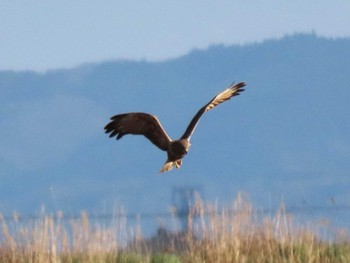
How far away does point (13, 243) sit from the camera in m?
8.77

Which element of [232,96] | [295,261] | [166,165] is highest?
[232,96]

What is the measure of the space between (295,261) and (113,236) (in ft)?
6.28

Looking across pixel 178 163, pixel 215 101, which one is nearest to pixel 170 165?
pixel 178 163

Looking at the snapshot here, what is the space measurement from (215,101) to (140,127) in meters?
0.72

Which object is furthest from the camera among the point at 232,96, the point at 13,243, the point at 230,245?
the point at 230,245

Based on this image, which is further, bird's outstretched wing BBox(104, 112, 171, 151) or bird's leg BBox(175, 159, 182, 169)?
bird's outstretched wing BBox(104, 112, 171, 151)

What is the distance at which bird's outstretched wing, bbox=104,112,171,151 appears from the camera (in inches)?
222

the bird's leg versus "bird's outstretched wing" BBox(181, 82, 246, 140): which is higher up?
"bird's outstretched wing" BBox(181, 82, 246, 140)

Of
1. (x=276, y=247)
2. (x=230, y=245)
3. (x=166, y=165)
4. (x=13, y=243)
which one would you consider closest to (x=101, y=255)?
(x=13, y=243)

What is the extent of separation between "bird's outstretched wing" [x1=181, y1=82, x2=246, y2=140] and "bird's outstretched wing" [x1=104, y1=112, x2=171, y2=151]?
0.48ft

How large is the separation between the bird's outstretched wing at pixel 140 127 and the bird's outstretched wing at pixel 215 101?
146mm

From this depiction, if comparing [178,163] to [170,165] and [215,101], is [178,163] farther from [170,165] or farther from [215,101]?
[215,101]

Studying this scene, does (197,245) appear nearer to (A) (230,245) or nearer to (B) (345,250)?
(A) (230,245)

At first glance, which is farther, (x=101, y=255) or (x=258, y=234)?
(x=258, y=234)
